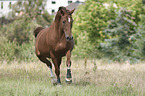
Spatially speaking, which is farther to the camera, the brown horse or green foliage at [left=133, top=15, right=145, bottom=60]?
green foliage at [left=133, top=15, right=145, bottom=60]

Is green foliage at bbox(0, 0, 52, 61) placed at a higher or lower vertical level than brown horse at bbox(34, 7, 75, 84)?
lower

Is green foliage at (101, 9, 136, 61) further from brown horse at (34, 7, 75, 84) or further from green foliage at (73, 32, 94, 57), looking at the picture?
brown horse at (34, 7, 75, 84)

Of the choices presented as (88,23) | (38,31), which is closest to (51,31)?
(38,31)

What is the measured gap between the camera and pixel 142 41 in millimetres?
21016

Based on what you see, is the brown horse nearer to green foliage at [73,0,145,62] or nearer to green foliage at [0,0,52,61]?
green foliage at [73,0,145,62]

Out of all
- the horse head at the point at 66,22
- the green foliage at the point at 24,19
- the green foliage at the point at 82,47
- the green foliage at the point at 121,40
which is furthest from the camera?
the green foliage at the point at 24,19

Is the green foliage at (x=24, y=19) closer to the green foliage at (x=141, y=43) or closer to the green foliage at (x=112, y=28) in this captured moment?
the green foliage at (x=112, y=28)

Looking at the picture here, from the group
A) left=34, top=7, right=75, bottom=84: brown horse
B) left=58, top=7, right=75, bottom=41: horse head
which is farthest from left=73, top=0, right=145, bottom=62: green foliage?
left=58, top=7, right=75, bottom=41: horse head

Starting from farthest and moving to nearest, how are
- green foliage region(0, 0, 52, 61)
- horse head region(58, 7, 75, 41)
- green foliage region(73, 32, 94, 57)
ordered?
green foliage region(0, 0, 52, 61) < green foliage region(73, 32, 94, 57) < horse head region(58, 7, 75, 41)

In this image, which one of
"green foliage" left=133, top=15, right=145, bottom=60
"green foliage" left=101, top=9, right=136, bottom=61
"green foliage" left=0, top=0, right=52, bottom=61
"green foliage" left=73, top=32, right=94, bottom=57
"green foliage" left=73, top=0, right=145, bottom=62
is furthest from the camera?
"green foliage" left=0, top=0, right=52, bottom=61

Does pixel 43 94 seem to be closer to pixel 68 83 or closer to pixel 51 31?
pixel 68 83

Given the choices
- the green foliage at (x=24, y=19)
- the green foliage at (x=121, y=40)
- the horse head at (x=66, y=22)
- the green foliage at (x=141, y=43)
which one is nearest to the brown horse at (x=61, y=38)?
the horse head at (x=66, y=22)

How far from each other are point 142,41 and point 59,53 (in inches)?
618

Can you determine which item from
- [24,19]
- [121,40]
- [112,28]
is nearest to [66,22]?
[121,40]
